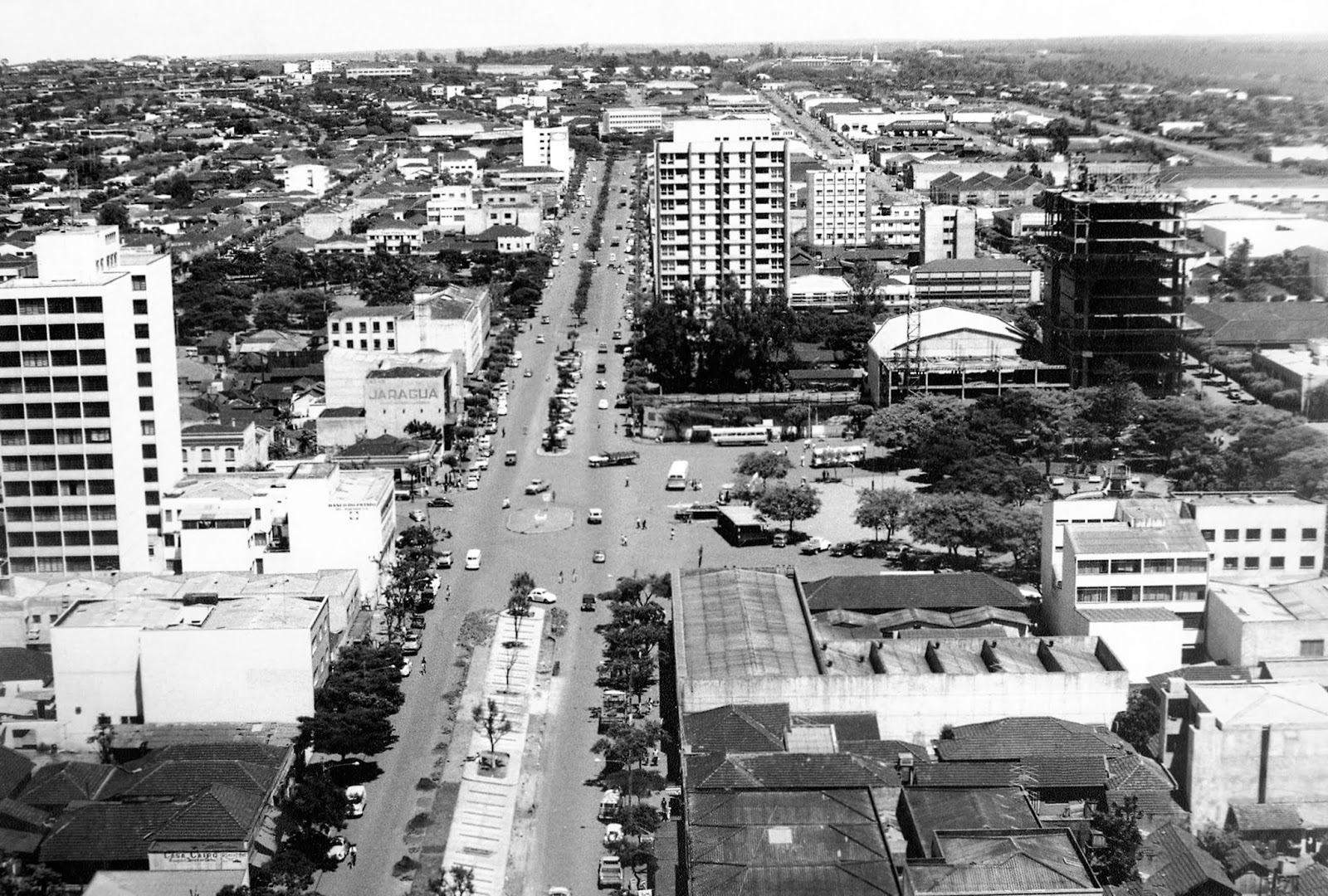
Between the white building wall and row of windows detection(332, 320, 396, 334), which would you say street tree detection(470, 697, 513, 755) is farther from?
row of windows detection(332, 320, 396, 334)

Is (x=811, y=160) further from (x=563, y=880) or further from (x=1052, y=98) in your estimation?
(x=563, y=880)

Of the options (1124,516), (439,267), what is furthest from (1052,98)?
(1124,516)

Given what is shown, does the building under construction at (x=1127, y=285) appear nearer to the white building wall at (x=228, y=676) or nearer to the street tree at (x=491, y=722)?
the street tree at (x=491, y=722)

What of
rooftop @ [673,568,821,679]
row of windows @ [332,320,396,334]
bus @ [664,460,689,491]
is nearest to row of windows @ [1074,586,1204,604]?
rooftop @ [673,568,821,679]

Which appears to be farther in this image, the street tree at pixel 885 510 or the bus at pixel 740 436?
the bus at pixel 740 436

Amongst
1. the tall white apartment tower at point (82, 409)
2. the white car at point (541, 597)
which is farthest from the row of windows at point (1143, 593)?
the tall white apartment tower at point (82, 409)

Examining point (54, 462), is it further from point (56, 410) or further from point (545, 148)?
point (545, 148)
